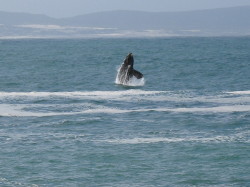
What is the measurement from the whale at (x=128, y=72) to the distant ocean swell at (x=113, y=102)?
4.87 meters

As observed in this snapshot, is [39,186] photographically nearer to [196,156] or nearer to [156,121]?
[196,156]

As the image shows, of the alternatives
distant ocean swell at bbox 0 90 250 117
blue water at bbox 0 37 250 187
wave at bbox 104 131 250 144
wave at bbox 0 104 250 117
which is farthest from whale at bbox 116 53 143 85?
wave at bbox 104 131 250 144

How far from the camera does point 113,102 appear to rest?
47.6 meters

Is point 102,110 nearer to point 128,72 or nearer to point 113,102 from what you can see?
point 113,102

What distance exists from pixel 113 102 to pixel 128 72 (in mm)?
14064

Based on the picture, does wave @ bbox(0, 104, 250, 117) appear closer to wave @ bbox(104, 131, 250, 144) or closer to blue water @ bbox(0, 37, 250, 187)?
blue water @ bbox(0, 37, 250, 187)

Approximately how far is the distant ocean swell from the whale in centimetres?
487

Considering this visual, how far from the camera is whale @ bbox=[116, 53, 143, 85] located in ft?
195

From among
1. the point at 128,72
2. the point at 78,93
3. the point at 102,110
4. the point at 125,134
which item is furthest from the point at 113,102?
the point at 128,72

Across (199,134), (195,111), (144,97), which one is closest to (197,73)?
(144,97)

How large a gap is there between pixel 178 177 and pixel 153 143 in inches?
212

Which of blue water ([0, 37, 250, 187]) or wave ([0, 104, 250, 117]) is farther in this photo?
wave ([0, 104, 250, 117])

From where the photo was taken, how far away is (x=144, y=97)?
165ft

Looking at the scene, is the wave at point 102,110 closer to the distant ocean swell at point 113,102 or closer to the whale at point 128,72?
the distant ocean swell at point 113,102
